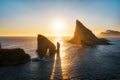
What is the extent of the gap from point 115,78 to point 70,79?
9.54 metres

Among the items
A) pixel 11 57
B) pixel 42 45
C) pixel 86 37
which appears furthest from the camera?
pixel 86 37

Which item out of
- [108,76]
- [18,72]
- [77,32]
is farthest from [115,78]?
[77,32]

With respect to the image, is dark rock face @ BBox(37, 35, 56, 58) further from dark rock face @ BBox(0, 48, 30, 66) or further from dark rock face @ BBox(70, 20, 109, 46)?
dark rock face @ BBox(70, 20, 109, 46)

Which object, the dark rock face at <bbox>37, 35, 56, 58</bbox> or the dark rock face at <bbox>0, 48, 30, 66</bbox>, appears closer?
the dark rock face at <bbox>0, 48, 30, 66</bbox>

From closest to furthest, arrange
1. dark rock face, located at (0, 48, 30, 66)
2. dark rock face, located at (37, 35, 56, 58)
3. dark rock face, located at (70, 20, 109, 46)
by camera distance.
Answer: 1. dark rock face, located at (0, 48, 30, 66)
2. dark rock face, located at (37, 35, 56, 58)
3. dark rock face, located at (70, 20, 109, 46)

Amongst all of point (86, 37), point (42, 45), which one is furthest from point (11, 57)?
point (86, 37)

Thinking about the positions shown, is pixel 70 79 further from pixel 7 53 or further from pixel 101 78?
pixel 7 53

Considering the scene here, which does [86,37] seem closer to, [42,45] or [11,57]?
[42,45]

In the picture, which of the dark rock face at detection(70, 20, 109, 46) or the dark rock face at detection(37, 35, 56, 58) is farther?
the dark rock face at detection(70, 20, 109, 46)

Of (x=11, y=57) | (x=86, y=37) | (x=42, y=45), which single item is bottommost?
(x=11, y=57)

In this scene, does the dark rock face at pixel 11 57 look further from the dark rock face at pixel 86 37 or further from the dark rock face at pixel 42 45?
the dark rock face at pixel 86 37

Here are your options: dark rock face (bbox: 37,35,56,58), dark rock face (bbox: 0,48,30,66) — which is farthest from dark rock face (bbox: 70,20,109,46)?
dark rock face (bbox: 0,48,30,66)

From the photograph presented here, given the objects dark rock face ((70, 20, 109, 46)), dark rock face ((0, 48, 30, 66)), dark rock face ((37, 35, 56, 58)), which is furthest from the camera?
dark rock face ((70, 20, 109, 46))

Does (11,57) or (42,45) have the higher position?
(42,45)
